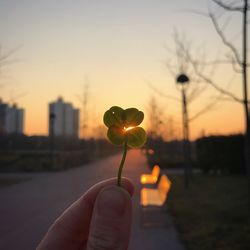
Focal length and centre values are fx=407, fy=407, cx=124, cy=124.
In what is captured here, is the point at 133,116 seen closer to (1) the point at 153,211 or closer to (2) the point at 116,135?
(2) the point at 116,135

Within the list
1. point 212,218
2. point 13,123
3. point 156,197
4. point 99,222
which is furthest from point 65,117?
point 99,222

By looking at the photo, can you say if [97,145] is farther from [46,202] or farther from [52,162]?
[46,202]

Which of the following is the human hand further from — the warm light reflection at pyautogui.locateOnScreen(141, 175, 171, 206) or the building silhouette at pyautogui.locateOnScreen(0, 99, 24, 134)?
the building silhouette at pyautogui.locateOnScreen(0, 99, 24, 134)

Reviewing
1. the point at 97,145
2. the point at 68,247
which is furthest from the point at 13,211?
the point at 97,145

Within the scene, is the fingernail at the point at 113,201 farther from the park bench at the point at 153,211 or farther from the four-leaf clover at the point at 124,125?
the park bench at the point at 153,211

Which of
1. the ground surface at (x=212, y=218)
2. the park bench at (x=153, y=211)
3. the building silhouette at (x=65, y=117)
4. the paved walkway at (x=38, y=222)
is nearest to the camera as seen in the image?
the ground surface at (x=212, y=218)

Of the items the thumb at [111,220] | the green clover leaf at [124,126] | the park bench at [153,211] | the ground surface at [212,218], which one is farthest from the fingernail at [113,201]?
the park bench at [153,211]

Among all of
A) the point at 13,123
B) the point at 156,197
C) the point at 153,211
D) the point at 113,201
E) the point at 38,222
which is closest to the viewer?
the point at 113,201
